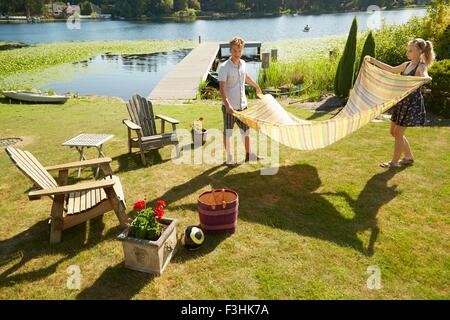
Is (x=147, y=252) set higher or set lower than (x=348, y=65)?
lower

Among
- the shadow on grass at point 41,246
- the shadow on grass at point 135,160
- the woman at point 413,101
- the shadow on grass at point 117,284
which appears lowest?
the shadow on grass at point 117,284

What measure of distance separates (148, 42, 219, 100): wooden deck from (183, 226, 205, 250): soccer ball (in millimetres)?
9282

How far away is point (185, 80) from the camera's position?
50.7 ft

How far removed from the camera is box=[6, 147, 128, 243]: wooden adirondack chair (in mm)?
3785

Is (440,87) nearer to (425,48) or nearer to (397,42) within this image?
(397,42)

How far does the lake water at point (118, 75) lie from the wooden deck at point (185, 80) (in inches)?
68.5

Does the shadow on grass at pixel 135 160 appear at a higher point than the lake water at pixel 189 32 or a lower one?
lower

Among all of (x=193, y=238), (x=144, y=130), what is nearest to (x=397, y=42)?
(x=144, y=130)

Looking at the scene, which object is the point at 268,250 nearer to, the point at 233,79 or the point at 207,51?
the point at 233,79

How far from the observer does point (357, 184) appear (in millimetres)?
5301

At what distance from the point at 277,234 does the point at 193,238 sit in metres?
1.00

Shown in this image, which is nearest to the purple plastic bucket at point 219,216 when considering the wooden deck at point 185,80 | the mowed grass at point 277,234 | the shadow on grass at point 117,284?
the mowed grass at point 277,234

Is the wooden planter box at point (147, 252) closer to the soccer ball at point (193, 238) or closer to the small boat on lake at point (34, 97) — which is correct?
the soccer ball at point (193, 238)

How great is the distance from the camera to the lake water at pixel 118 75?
1769 cm
